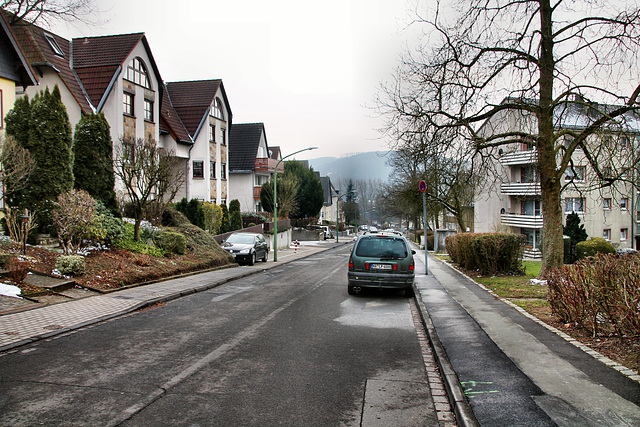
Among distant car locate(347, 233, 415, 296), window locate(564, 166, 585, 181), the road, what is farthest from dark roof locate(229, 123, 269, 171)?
the road

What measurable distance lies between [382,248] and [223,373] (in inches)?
310

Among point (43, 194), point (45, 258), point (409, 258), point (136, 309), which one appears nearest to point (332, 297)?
point (409, 258)

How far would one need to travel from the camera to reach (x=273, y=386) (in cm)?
545

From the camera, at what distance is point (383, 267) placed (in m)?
12.8

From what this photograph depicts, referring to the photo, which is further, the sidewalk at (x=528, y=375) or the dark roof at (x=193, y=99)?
the dark roof at (x=193, y=99)

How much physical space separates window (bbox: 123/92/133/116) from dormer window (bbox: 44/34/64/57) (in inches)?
165

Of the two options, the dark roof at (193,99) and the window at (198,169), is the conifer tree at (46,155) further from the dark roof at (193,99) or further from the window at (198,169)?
the window at (198,169)

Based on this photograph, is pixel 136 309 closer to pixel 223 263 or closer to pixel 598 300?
pixel 598 300

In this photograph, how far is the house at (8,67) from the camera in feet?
59.4

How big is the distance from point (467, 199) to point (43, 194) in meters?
34.1

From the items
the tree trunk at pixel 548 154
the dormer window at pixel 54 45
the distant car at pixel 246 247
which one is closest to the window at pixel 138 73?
the dormer window at pixel 54 45

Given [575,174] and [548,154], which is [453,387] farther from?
[575,174]

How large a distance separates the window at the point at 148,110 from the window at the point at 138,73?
92 cm

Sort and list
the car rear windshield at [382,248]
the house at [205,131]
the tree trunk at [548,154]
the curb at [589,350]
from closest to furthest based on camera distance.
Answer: the curb at [589,350] → the car rear windshield at [382,248] → the tree trunk at [548,154] → the house at [205,131]
